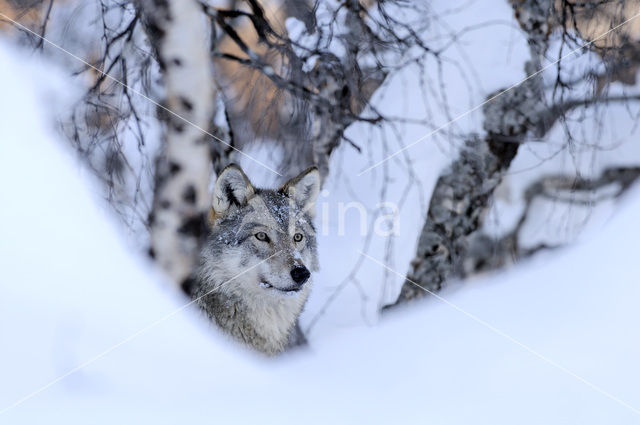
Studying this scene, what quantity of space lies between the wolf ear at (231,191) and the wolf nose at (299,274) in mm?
598

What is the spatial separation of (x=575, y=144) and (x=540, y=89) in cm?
56

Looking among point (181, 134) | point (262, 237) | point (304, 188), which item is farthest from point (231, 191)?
point (181, 134)

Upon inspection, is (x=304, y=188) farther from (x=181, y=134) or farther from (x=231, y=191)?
(x=181, y=134)

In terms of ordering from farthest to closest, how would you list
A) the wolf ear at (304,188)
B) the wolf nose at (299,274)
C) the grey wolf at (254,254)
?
the wolf ear at (304,188) → the grey wolf at (254,254) → the wolf nose at (299,274)

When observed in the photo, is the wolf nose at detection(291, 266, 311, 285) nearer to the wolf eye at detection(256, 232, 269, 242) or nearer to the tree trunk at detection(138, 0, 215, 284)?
the wolf eye at detection(256, 232, 269, 242)

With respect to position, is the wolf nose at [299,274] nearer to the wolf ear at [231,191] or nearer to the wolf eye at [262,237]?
the wolf eye at [262,237]

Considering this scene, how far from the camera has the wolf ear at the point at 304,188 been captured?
3391mm

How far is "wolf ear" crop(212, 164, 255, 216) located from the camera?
3.21 meters

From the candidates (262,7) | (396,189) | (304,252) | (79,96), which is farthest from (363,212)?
(79,96)

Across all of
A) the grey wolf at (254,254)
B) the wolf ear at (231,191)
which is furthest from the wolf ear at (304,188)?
the wolf ear at (231,191)

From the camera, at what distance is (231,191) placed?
3295 mm

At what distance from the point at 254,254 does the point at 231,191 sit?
43cm

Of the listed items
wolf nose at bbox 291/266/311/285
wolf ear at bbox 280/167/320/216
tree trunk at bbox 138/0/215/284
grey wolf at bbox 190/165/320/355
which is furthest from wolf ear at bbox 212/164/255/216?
wolf nose at bbox 291/266/311/285

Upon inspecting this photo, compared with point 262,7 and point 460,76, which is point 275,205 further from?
point 460,76
